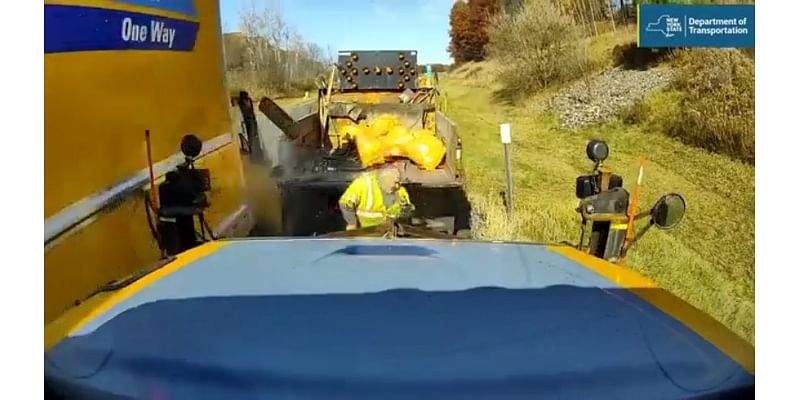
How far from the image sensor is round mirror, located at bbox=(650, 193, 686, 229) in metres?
2.20

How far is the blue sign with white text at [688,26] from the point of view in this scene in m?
2.05

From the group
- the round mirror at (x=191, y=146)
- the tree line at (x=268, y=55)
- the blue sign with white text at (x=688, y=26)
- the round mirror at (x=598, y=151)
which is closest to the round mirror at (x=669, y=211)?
the round mirror at (x=598, y=151)

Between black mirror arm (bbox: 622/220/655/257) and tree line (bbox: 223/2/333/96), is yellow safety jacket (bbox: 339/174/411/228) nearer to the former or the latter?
tree line (bbox: 223/2/333/96)

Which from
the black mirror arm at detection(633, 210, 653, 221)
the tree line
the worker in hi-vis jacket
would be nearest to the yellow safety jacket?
the worker in hi-vis jacket

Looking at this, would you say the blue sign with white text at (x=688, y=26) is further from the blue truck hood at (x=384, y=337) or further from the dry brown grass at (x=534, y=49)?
the blue truck hood at (x=384, y=337)

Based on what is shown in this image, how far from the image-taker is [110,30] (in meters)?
2.02

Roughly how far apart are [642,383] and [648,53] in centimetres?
87

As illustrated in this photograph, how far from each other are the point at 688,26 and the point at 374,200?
2.55 ft

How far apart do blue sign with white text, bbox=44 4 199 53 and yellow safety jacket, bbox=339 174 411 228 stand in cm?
48

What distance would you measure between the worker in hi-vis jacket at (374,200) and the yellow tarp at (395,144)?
114 millimetres

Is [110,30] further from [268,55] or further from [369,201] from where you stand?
[369,201]

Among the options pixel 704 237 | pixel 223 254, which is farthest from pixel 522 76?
pixel 223 254

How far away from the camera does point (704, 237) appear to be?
2189 millimetres

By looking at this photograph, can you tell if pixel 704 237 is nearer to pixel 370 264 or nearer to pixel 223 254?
pixel 370 264
